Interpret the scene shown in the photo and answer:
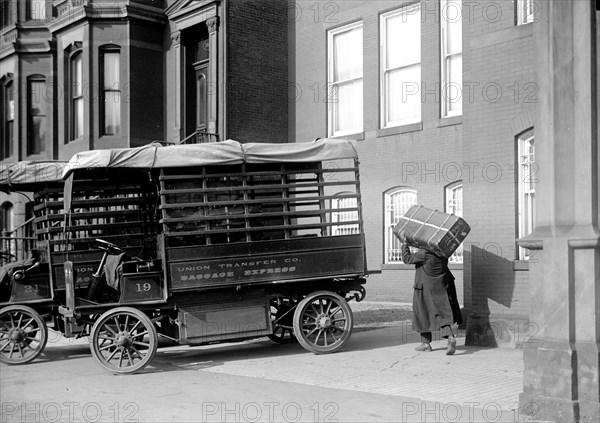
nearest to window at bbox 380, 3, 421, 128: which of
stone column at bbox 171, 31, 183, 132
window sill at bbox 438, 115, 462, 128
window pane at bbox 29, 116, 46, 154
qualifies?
window sill at bbox 438, 115, 462, 128

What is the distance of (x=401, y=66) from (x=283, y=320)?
9045 mm

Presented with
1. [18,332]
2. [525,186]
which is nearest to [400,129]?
[525,186]

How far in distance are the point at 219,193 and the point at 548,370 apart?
5530mm

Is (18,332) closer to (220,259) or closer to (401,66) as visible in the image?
(220,259)

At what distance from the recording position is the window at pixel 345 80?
2036 centimetres

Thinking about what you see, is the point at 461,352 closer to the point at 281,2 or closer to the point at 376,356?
the point at 376,356

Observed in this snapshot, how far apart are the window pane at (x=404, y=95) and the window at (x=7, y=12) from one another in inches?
559

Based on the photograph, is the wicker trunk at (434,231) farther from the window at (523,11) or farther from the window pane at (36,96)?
the window pane at (36,96)

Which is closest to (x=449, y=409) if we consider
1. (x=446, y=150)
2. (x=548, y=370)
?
(x=548, y=370)

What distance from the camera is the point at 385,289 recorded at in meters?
19.1

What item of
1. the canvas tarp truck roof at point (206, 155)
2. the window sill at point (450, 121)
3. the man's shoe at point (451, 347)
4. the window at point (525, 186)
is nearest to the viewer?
the canvas tarp truck roof at point (206, 155)

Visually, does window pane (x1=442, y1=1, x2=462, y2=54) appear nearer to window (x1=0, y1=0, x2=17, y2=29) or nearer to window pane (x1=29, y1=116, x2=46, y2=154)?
window pane (x1=29, y1=116, x2=46, y2=154)

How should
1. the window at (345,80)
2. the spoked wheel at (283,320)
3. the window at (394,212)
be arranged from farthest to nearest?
the window at (345,80) < the window at (394,212) < the spoked wheel at (283,320)

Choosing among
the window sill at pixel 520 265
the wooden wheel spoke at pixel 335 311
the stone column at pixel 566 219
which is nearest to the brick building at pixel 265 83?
the window sill at pixel 520 265
